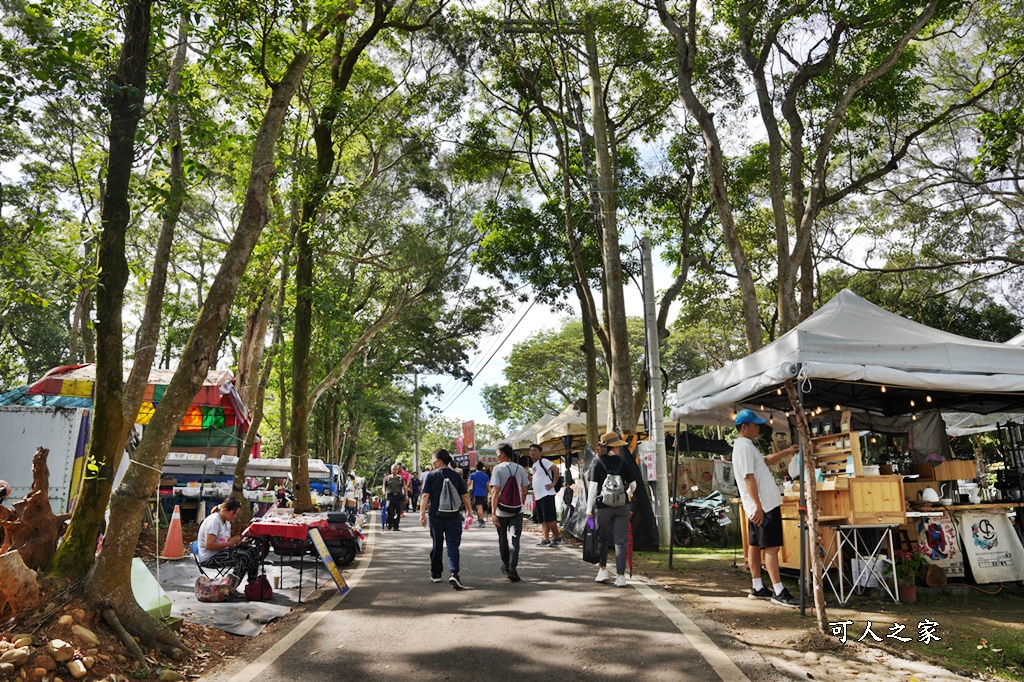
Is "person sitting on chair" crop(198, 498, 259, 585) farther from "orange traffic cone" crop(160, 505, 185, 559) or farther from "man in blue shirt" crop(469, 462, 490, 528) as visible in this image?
"man in blue shirt" crop(469, 462, 490, 528)

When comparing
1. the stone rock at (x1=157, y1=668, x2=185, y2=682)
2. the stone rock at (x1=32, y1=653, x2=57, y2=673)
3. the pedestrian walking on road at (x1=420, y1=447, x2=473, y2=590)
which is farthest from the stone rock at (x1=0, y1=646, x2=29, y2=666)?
the pedestrian walking on road at (x1=420, y1=447, x2=473, y2=590)

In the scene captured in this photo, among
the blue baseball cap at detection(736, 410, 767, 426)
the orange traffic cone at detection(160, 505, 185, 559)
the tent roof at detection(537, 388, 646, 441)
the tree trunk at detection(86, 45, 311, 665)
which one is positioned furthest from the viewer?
the tent roof at detection(537, 388, 646, 441)

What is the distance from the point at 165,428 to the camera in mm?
6469

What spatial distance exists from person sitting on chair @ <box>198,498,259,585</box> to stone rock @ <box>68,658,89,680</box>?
3495 mm

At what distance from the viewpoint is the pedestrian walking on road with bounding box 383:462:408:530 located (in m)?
19.5

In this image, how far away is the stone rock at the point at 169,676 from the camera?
17.4 ft

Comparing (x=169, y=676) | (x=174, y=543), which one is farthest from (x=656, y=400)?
(x=169, y=676)

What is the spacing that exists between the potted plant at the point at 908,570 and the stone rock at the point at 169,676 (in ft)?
21.6

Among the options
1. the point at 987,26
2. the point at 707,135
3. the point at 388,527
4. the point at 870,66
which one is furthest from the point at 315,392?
the point at 987,26

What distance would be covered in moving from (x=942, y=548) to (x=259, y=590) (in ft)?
24.8

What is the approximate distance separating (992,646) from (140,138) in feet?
26.4

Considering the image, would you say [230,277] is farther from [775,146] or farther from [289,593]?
[775,146]

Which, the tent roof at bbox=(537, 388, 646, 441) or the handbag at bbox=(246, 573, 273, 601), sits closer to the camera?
the handbag at bbox=(246, 573, 273, 601)

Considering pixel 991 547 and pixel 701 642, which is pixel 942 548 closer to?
pixel 991 547
